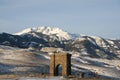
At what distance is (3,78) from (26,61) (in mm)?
93939

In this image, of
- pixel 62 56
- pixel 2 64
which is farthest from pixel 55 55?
pixel 2 64

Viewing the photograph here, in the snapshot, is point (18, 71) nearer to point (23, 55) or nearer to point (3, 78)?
point (23, 55)

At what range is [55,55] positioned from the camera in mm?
55219

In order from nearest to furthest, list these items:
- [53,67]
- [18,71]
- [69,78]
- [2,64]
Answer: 1. [69,78]
2. [53,67]
3. [18,71]
4. [2,64]

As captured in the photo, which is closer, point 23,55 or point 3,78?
point 3,78

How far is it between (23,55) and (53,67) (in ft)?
334

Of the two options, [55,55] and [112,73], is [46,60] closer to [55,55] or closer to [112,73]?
[112,73]

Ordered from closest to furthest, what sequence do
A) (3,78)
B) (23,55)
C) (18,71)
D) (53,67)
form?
(3,78) → (53,67) → (18,71) → (23,55)

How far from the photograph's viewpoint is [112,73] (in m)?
148

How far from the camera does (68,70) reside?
181 feet

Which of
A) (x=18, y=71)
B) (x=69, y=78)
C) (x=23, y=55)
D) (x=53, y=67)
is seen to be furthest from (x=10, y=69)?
(x=69, y=78)

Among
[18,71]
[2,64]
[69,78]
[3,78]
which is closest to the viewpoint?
[69,78]

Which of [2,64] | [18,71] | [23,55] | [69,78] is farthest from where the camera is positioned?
[23,55]

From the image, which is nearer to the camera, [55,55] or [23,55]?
[55,55]
